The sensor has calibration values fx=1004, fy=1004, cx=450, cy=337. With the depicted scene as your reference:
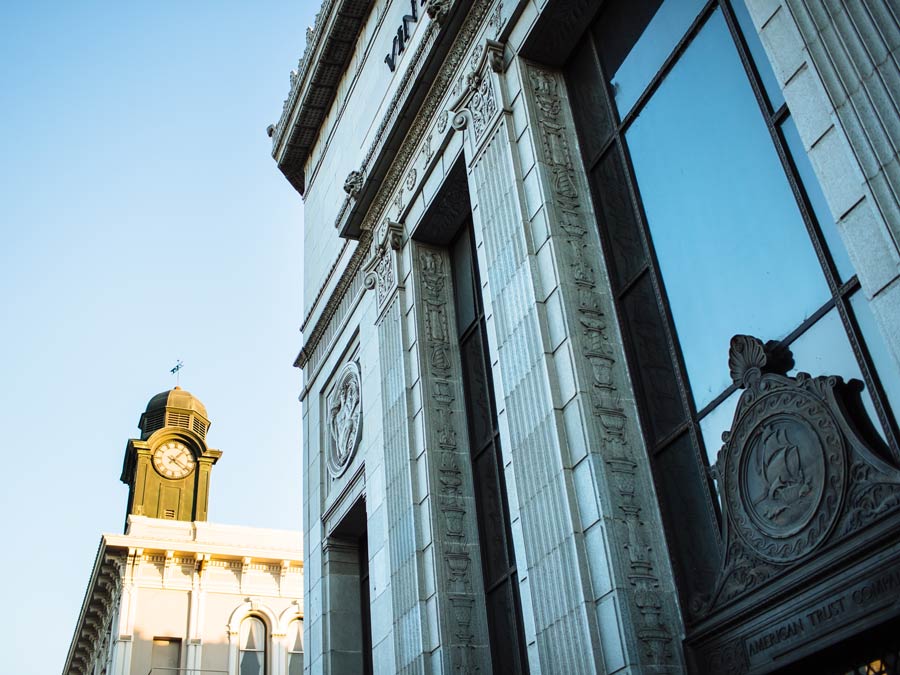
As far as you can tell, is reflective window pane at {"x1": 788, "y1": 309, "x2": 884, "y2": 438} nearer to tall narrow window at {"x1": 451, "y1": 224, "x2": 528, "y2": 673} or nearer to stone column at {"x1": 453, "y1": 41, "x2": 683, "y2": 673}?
stone column at {"x1": 453, "y1": 41, "x2": 683, "y2": 673}

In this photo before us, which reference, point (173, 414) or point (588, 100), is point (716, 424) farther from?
point (173, 414)

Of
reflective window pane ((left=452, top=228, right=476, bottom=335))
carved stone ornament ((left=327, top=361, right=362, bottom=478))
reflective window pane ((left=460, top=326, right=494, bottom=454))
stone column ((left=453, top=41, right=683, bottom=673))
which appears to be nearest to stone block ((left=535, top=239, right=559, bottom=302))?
stone column ((left=453, top=41, right=683, bottom=673))

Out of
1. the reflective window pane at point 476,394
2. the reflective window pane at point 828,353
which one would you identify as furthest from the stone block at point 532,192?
the reflective window pane at point 828,353

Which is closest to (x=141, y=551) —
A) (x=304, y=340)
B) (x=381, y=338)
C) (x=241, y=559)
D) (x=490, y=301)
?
(x=241, y=559)

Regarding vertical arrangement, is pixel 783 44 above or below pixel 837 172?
above

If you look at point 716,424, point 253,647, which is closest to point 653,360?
point 716,424

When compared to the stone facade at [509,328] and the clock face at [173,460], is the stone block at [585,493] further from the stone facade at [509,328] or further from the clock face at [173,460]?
the clock face at [173,460]

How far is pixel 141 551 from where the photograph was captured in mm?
42750

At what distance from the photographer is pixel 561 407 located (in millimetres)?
11656

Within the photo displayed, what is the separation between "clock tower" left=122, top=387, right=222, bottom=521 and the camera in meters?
52.8

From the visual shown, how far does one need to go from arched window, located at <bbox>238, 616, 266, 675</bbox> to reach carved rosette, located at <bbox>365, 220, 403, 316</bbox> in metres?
28.6

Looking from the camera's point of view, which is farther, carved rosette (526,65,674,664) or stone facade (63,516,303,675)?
stone facade (63,516,303,675)

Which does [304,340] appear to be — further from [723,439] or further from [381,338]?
[723,439]

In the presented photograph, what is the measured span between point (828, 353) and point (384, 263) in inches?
419
